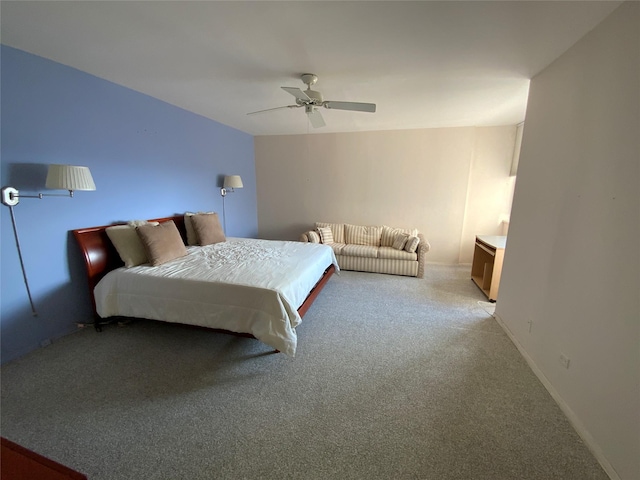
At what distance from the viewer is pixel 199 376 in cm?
202

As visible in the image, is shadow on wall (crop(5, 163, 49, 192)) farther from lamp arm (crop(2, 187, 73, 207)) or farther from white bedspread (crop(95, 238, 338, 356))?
white bedspread (crop(95, 238, 338, 356))

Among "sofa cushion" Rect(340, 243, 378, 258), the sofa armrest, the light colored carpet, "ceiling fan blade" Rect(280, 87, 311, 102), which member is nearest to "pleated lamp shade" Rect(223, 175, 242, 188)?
"sofa cushion" Rect(340, 243, 378, 258)

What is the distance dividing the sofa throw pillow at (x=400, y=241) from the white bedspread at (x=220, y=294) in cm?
211

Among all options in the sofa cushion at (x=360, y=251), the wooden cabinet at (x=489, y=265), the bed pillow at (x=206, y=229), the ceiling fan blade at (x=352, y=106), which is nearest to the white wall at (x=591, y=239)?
the wooden cabinet at (x=489, y=265)

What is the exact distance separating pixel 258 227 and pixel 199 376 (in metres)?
4.19

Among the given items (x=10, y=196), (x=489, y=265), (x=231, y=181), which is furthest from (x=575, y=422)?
(x=231, y=181)

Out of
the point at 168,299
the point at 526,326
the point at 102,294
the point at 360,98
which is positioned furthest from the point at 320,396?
the point at 360,98

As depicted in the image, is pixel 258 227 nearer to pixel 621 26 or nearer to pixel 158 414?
pixel 158 414

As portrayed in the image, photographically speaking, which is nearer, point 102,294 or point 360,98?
point 102,294

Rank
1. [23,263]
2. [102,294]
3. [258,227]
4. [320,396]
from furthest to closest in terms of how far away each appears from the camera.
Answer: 1. [258,227]
2. [102,294]
3. [23,263]
4. [320,396]

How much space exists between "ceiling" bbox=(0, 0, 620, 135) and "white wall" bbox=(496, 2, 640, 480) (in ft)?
1.05

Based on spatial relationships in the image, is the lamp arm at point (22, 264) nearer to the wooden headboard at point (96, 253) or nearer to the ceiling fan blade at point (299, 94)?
the wooden headboard at point (96, 253)

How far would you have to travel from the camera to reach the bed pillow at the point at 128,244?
2.66 m

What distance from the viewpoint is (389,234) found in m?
4.70
